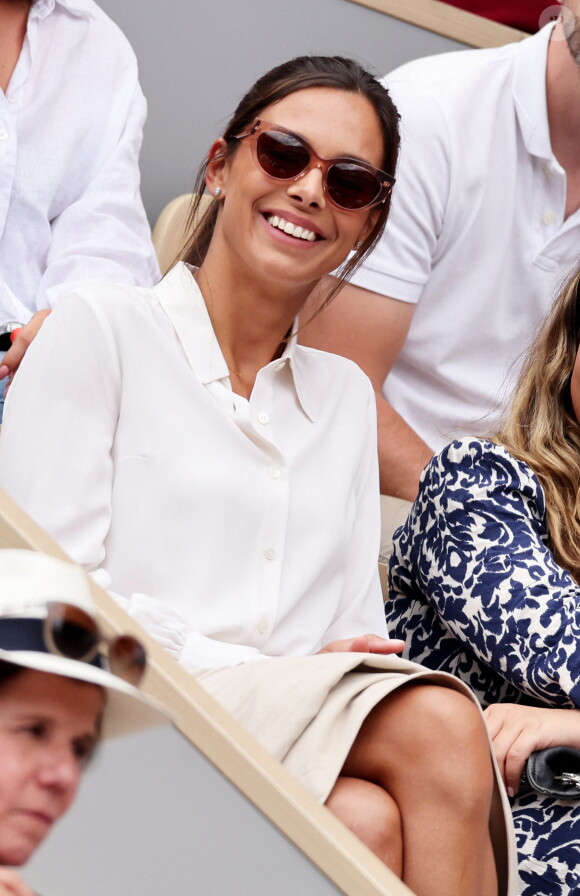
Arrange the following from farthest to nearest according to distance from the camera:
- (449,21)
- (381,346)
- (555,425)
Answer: (449,21) < (381,346) < (555,425)

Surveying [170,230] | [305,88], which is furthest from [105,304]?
[170,230]

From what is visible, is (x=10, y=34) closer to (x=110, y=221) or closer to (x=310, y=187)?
(x=110, y=221)

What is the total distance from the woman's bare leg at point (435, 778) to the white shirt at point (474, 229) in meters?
1.05

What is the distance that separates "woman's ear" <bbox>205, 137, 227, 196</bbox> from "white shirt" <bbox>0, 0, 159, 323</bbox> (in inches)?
12.1

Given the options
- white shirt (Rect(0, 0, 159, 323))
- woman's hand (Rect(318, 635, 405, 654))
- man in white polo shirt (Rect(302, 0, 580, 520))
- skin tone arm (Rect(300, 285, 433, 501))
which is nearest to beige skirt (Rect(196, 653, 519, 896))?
woman's hand (Rect(318, 635, 405, 654))

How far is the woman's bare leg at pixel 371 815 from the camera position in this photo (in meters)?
0.88

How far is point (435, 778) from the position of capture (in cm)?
91

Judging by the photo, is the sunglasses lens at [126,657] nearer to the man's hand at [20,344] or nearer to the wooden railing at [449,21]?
the man's hand at [20,344]

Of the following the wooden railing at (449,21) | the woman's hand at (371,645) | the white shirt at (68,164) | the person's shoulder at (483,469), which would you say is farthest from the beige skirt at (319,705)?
the wooden railing at (449,21)

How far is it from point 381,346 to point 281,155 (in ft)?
2.25

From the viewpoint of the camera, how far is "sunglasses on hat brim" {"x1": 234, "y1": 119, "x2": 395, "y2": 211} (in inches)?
48.5

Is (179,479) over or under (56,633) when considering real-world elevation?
under

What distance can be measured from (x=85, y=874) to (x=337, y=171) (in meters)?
0.80

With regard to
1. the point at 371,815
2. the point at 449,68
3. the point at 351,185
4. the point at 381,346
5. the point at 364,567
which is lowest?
the point at 381,346
